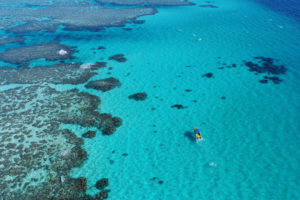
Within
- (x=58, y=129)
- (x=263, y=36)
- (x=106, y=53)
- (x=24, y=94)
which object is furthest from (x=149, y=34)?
(x=58, y=129)

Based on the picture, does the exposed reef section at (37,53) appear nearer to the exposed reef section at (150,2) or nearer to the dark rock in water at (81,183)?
the dark rock in water at (81,183)

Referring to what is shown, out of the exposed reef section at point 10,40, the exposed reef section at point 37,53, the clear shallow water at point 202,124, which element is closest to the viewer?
the clear shallow water at point 202,124

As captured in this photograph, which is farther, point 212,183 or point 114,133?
point 114,133

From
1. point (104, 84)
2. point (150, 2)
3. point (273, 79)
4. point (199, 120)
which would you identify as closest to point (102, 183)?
point (199, 120)

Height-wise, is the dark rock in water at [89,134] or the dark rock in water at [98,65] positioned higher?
the dark rock in water at [98,65]

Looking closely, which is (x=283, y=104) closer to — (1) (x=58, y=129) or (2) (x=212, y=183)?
(2) (x=212, y=183)

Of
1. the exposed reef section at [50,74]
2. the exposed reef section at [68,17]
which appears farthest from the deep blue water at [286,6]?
the exposed reef section at [50,74]

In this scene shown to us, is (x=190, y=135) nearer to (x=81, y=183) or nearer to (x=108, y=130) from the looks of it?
(x=108, y=130)

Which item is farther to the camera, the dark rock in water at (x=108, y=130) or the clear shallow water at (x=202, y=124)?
the dark rock in water at (x=108, y=130)
